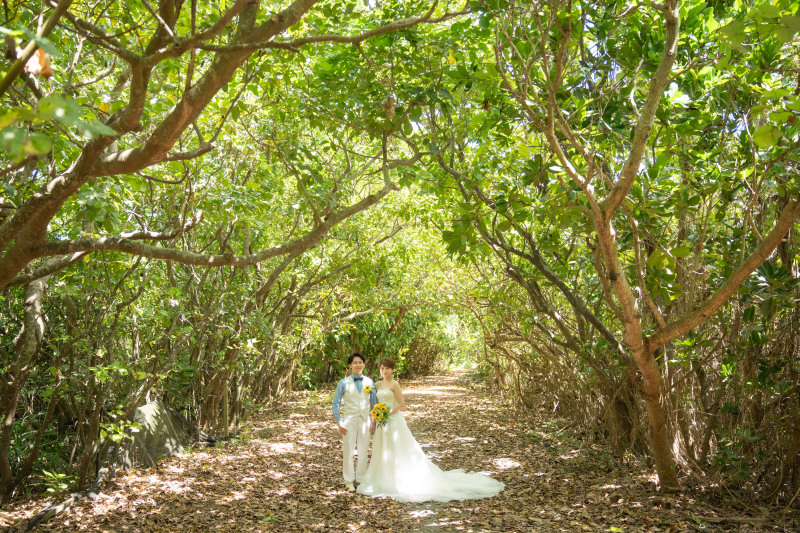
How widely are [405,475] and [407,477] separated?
0.11ft

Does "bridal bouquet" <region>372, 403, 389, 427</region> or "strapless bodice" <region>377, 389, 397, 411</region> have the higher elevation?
"strapless bodice" <region>377, 389, 397, 411</region>

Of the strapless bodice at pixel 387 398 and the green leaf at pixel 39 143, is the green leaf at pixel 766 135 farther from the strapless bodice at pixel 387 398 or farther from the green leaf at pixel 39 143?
the strapless bodice at pixel 387 398

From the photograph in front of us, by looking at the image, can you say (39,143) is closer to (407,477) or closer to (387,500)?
(387,500)

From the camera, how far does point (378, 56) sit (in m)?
5.48

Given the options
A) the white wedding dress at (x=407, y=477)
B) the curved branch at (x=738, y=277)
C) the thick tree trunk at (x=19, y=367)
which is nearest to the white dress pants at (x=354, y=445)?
the white wedding dress at (x=407, y=477)

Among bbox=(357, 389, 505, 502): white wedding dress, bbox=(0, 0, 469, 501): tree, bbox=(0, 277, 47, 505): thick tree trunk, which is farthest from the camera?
bbox=(357, 389, 505, 502): white wedding dress

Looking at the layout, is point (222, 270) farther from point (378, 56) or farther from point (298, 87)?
point (378, 56)

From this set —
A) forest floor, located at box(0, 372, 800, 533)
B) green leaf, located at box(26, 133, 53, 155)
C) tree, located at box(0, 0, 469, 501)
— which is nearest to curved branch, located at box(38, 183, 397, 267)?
tree, located at box(0, 0, 469, 501)

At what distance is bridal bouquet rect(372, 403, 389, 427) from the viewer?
6.93 m

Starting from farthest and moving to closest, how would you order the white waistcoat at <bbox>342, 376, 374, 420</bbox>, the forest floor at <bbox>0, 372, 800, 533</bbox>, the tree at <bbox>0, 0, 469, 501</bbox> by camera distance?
the white waistcoat at <bbox>342, 376, 374, 420</bbox>
the forest floor at <bbox>0, 372, 800, 533</bbox>
the tree at <bbox>0, 0, 469, 501</bbox>

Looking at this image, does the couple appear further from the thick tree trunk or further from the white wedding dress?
the thick tree trunk

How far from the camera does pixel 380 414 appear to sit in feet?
22.7

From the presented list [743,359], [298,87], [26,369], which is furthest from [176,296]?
[743,359]

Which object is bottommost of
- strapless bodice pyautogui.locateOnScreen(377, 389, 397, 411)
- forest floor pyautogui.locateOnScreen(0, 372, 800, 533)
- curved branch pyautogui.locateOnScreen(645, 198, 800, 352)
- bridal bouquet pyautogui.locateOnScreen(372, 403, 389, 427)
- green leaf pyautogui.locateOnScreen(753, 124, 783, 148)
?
forest floor pyautogui.locateOnScreen(0, 372, 800, 533)
